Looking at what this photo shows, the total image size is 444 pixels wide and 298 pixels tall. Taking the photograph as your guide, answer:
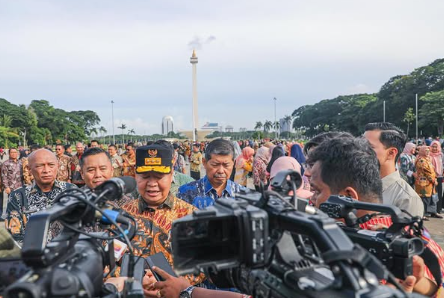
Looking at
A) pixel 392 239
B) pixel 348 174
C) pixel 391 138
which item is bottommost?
pixel 392 239

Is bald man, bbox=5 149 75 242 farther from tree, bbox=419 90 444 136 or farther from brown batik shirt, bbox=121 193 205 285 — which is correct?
tree, bbox=419 90 444 136

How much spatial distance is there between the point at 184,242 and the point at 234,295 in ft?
3.51

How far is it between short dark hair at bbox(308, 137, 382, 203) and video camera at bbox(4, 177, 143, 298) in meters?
0.96

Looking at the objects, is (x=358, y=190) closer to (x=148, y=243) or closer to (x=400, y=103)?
(x=148, y=243)

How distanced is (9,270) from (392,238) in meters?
1.28

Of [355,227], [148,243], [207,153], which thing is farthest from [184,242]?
[207,153]

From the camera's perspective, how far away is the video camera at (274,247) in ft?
3.02

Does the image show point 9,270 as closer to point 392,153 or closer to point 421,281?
point 421,281

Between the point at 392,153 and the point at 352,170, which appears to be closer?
the point at 352,170

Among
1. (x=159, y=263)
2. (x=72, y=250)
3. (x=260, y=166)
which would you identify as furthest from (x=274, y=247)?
(x=260, y=166)

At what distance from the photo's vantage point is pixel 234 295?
6.83 ft

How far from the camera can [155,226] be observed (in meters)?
2.66

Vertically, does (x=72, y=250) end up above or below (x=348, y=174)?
below

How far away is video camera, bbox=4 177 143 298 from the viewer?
0.93 metres
